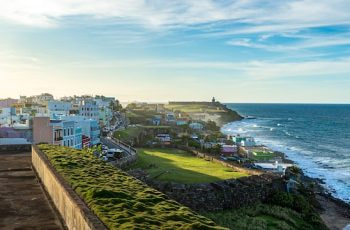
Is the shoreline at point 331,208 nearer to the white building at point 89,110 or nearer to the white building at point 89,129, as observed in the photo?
the white building at point 89,129

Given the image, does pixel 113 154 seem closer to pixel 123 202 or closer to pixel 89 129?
pixel 89 129

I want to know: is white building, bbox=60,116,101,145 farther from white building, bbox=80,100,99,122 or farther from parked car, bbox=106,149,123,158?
white building, bbox=80,100,99,122

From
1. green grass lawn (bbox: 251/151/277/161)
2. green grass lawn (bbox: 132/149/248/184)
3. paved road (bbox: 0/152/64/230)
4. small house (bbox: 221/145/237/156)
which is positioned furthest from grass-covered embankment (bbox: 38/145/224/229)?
green grass lawn (bbox: 251/151/277/161)

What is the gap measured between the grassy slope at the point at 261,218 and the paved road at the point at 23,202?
17845 mm

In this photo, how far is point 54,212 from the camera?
14.1 m

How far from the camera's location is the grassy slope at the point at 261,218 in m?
34.0

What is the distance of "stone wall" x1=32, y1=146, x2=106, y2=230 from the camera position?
1078 cm

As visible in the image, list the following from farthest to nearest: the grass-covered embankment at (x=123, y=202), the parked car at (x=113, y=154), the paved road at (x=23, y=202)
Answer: the parked car at (x=113, y=154) → the paved road at (x=23, y=202) → the grass-covered embankment at (x=123, y=202)

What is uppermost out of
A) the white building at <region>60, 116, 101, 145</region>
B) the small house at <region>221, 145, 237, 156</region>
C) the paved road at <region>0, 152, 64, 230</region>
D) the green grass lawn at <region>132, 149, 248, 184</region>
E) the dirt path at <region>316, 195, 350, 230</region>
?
the paved road at <region>0, 152, 64, 230</region>

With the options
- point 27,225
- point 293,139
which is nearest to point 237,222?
point 27,225

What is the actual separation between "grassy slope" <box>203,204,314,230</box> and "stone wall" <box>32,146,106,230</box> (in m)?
18.8

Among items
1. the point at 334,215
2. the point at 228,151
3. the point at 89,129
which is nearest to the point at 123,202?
the point at 334,215

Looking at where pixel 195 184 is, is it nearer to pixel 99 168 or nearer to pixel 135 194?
pixel 99 168

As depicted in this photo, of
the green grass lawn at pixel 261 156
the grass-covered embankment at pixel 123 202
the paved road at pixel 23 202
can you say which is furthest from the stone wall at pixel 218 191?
the green grass lawn at pixel 261 156
